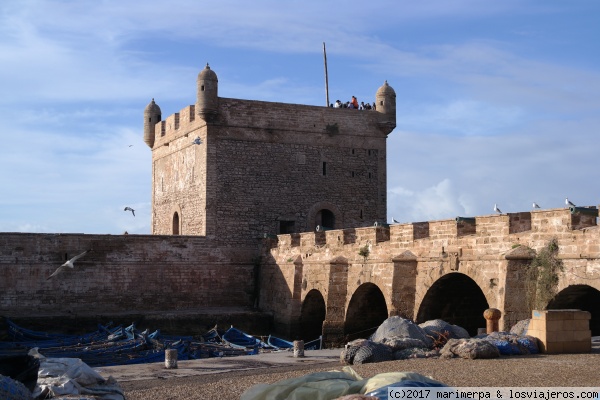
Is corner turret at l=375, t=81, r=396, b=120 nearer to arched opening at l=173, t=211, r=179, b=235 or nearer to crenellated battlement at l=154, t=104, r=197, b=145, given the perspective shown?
crenellated battlement at l=154, t=104, r=197, b=145

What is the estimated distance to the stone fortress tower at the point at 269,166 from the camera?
2869 centimetres

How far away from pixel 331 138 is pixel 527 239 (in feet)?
50.9

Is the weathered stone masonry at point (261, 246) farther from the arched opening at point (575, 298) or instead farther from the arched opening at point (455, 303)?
the arched opening at point (575, 298)

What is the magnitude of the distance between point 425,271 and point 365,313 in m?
4.55

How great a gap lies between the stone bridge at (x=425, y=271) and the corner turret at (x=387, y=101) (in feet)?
23.6

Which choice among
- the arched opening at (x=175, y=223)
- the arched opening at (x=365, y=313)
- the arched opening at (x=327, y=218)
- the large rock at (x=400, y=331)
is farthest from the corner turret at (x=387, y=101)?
the large rock at (x=400, y=331)

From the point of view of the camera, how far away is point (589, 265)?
1434cm

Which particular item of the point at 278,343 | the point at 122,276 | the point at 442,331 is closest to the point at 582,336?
the point at 442,331

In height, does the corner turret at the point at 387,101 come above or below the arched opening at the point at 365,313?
above

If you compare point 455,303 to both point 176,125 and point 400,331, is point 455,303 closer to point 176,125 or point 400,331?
point 400,331

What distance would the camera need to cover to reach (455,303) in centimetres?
1983

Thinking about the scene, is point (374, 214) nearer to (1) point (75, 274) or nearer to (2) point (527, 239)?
(1) point (75, 274)

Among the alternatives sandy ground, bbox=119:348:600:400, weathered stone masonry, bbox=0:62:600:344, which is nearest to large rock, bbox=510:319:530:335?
sandy ground, bbox=119:348:600:400

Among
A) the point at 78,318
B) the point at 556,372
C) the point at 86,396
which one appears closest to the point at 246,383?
the point at 86,396
